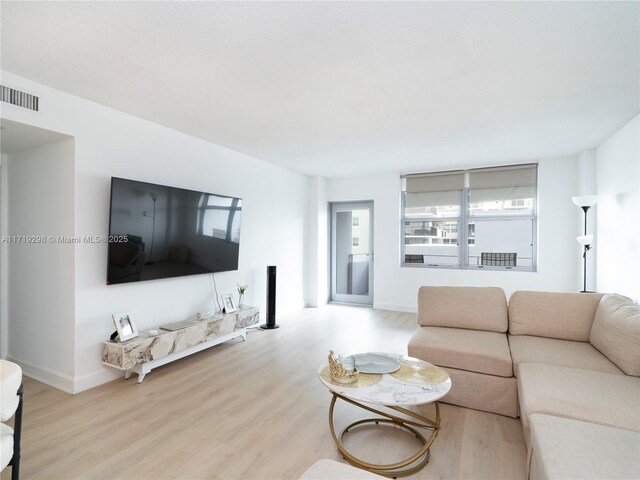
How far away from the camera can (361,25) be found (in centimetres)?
192

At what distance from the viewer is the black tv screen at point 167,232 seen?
3109mm

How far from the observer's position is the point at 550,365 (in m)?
2.31

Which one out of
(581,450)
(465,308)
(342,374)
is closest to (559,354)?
(465,308)

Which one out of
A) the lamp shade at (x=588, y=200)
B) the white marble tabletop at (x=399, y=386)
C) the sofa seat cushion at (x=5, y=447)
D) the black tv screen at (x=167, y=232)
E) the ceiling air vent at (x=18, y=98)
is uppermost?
the ceiling air vent at (x=18, y=98)

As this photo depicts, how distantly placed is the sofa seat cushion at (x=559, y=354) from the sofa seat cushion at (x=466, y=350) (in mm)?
83

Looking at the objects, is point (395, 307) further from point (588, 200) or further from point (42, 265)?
point (42, 265)

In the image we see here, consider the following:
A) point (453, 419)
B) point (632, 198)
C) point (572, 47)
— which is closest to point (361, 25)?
point (572, 47)

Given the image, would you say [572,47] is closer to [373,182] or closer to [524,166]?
[524,166]

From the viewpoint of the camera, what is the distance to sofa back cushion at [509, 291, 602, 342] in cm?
283

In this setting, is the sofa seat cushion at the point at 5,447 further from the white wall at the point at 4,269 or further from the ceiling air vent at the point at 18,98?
the white wall at the point at 4,269

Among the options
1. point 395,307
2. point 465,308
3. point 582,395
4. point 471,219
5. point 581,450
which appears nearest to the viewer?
point 581,450

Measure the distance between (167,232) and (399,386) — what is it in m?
2.74

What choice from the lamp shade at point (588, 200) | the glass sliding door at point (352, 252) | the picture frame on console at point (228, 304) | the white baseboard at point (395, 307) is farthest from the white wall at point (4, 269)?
the lamp shade at point (588, 200)

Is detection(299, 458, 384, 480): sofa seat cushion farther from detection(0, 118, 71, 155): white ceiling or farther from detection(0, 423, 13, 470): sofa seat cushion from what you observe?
detection(0, 118, 71, 155): white ceiling
